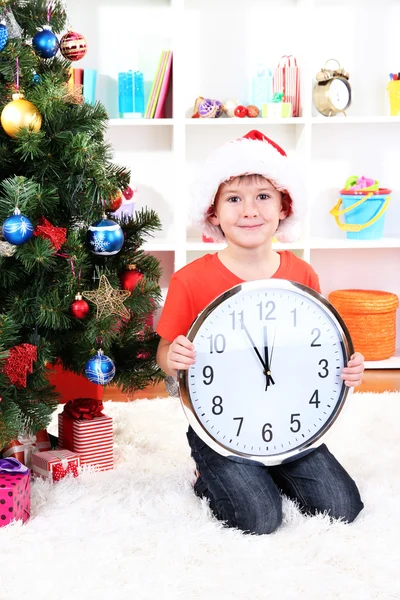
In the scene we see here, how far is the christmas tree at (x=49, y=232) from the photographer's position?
1.68m

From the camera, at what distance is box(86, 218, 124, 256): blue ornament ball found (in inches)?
69.6

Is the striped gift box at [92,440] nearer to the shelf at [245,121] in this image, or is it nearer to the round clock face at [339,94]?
the shelf at [245,121]

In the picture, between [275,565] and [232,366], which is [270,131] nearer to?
[232,366]

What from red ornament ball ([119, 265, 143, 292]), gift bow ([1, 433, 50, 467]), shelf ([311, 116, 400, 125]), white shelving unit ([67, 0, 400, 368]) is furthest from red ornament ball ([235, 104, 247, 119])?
gift bow ([1, 433, 50, 467])

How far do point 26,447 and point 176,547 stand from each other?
0.59 m

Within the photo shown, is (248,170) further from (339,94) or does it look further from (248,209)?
(339,94)

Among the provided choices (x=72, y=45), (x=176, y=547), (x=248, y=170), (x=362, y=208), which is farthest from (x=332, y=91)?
(x=176, y=547)

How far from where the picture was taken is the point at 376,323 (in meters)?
3.17

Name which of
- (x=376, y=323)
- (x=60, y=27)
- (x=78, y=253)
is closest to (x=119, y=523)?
(x=78, y=253)

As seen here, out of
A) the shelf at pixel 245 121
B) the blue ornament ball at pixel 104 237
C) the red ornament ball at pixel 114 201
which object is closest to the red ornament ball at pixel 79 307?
the blue ornament ball at pixel 104 237

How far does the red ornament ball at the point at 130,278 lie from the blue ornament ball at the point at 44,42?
1.71 feet

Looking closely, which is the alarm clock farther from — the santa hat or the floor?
the santa hat

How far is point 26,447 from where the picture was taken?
1.95 metres

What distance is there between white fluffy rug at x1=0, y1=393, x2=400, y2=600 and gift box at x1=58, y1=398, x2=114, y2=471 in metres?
0.05
